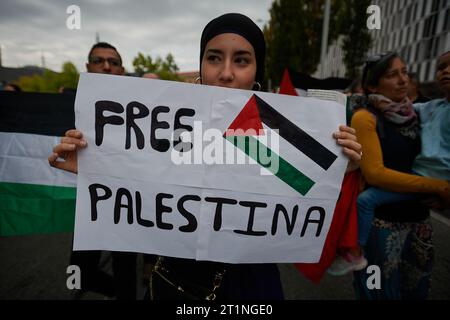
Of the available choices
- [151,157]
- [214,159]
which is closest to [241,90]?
[214,159]

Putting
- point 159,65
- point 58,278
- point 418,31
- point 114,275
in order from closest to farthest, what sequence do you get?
point 114,275, point 58,278, point 418,31, point 159,65

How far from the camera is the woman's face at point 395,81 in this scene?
70.6 inches

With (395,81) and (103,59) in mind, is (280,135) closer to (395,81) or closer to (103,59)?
(395,81)

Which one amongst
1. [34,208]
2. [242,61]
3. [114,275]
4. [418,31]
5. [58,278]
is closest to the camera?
[242,61]

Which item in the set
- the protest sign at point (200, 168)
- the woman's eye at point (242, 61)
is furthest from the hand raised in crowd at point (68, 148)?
the woman's eye at point (242, 61)

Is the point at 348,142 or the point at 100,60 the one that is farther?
the point at 100,60

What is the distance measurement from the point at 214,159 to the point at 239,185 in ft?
0.52

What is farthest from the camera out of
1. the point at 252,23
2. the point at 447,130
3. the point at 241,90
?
the point at 447,130

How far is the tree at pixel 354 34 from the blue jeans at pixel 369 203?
992cm

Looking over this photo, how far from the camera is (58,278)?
115 inches

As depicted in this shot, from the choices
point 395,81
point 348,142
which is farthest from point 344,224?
point 395,81

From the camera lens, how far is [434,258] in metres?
1.78

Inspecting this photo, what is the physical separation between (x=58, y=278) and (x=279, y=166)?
111 inches
